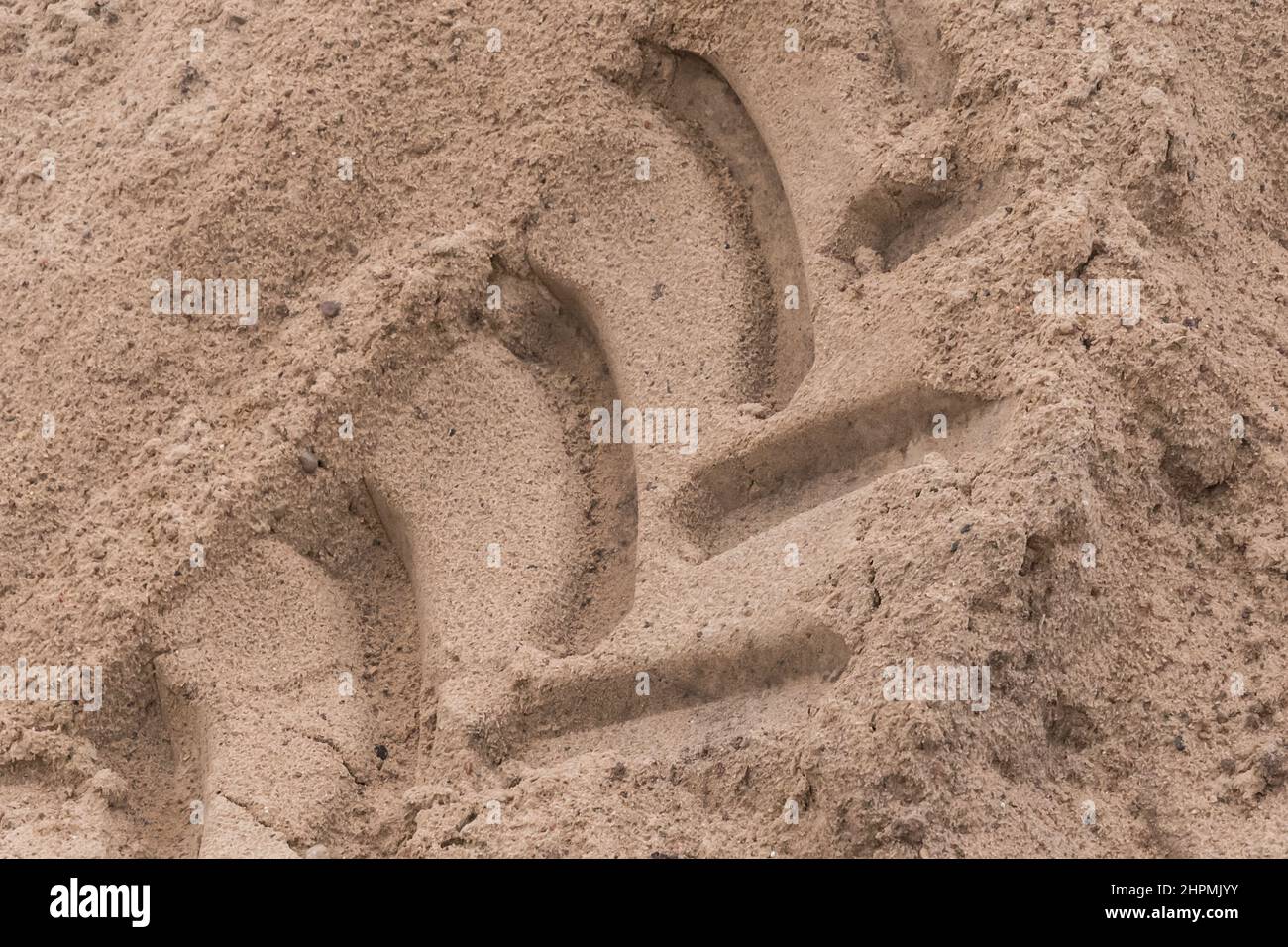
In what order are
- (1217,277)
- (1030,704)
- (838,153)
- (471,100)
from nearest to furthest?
(1030,704), (1217,277), (838,153), (471,100)

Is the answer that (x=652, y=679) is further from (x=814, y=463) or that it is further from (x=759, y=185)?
(x=759, y=185)

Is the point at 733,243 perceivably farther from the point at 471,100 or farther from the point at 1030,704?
Answer: the point at 1030,704

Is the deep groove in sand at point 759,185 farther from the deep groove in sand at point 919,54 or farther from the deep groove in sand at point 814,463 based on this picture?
the deep groove in sand at point 919,54

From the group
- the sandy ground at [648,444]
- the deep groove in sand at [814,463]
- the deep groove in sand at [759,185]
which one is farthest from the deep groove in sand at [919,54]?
the deep groove in sand at [814,463]

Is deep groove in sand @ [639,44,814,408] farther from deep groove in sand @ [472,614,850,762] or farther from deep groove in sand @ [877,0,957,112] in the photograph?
deep groove in sand @ [472,614,850,762]

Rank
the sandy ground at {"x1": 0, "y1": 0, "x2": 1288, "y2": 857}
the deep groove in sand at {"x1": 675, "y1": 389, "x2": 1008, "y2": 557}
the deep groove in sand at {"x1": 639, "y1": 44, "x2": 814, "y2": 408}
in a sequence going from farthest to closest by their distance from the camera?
the deep groove in sand at {"x1": 639, "y1": 44, "x2": 814, "y2": 408}, the deep groove in sand at {"x1": 675, "y1": 389, "x2": 1008, "y2": 557}, the sandy ground at {"x1": 0, "y1": 0, "x2": 1288, "y2": 857}

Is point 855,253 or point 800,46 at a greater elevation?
point 800,46

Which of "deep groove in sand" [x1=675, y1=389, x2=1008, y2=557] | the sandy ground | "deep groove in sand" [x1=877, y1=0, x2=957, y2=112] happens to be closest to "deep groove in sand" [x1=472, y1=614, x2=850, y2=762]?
the sandy ground

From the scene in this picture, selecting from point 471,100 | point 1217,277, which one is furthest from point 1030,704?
point 471,100
